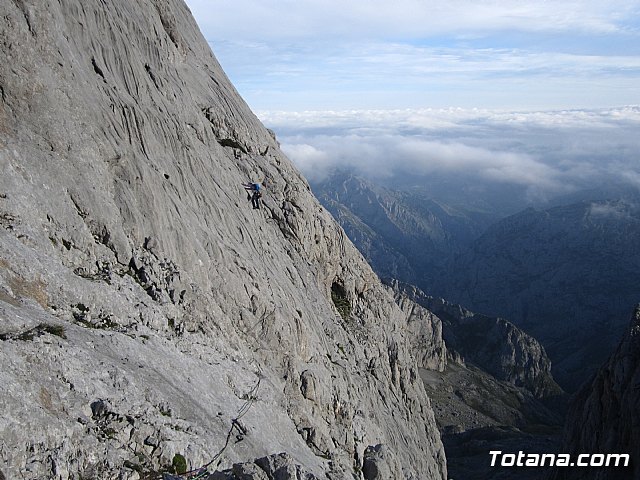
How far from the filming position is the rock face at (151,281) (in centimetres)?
2134

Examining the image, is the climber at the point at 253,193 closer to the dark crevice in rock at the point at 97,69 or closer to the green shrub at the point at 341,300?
the dark crevice in rock at the point at 97,69

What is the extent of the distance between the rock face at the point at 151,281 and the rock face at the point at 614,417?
20139mm

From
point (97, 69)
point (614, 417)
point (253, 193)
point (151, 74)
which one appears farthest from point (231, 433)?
point (614, 417)

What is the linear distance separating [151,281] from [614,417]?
52.2 metres

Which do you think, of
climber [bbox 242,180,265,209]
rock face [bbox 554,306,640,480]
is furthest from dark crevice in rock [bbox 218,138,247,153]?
A: rock face [bbox 554,306,640,480]

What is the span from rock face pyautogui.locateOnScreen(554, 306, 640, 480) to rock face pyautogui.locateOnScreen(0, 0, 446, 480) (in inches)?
793

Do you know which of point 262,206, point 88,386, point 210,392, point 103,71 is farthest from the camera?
point 262,206

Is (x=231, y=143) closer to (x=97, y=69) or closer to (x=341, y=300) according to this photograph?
(x=97, y=69)

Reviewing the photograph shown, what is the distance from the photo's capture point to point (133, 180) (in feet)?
117

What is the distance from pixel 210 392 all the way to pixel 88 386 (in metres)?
9.50

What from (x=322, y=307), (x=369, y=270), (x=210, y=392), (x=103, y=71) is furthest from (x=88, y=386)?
(x=369, y=270)

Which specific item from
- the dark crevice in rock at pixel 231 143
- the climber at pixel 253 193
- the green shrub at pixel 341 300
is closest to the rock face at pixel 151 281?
the dark crevice in rock at pixel 231 143

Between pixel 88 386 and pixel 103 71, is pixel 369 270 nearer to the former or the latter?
pixel 103 71

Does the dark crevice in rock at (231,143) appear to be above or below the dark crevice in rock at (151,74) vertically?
below
